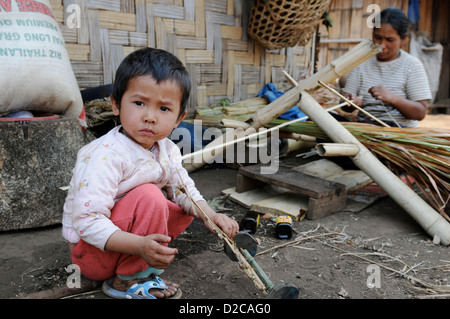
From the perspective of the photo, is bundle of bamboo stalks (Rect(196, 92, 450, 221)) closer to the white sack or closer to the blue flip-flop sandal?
the blue flip-flop sandal

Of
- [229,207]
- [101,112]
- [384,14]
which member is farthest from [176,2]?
[229,207]

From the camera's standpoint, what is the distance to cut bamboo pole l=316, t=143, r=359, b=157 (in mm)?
2214

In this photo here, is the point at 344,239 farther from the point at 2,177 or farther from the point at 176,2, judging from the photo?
the point at 176,2

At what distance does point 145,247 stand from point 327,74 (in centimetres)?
218

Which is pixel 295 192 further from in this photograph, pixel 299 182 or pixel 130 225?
pixel 130 225

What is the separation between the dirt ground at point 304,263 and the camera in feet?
5.18

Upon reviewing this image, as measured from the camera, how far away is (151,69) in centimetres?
138

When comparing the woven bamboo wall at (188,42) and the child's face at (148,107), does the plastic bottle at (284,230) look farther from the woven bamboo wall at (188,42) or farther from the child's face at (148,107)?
the woven bamboo wall at (188,42)

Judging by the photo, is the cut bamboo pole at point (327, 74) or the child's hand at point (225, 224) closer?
the child's hand at point (225, 224)

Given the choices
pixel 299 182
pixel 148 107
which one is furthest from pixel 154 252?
pixel 299 182

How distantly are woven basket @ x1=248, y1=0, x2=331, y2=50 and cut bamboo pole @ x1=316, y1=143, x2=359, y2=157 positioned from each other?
199cm

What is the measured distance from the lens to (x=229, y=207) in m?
2.60

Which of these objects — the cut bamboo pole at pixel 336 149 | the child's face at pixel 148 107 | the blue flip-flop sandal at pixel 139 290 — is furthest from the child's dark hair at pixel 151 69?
the cut bamboo pole at pixel 336 149

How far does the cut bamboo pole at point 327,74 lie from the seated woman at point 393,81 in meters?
0.41
